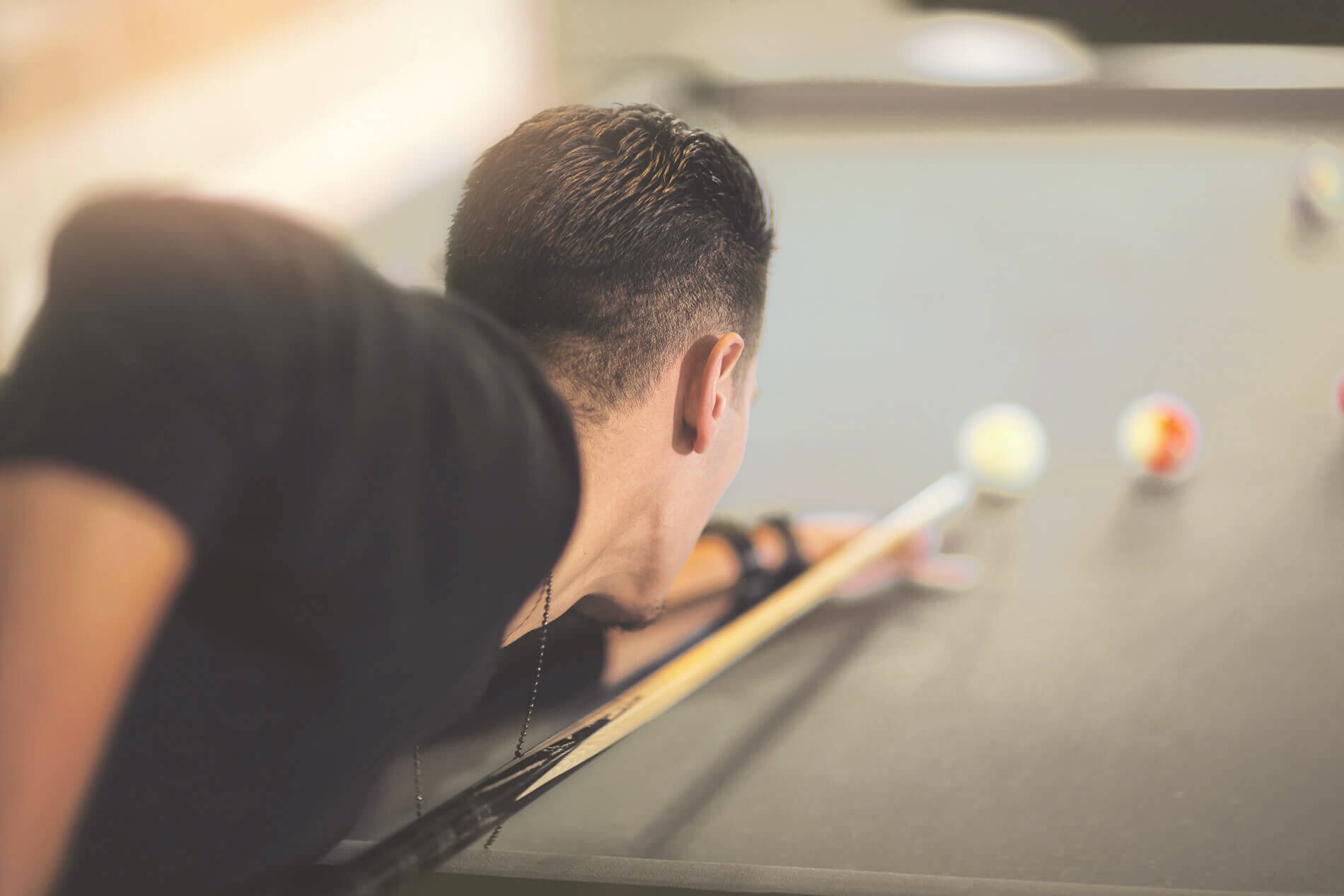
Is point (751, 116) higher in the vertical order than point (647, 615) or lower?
higher

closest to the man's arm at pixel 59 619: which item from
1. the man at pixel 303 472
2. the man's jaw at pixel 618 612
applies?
the man at pixel 303 472

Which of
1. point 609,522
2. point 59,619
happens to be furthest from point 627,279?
point 59,619

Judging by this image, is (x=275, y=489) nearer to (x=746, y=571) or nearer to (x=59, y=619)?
(x=59, y=619)

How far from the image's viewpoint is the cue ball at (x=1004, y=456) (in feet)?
4.94

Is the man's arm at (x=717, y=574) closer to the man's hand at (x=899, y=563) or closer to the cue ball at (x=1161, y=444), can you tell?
the man's hand at (x=899, y=563)

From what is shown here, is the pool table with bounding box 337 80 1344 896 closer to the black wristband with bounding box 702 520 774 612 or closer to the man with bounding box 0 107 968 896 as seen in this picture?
the black wristband with bounding box 702 520 774 612

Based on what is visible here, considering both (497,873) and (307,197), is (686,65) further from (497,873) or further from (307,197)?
(497,873)

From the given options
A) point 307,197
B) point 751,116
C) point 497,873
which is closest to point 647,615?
point 497,873

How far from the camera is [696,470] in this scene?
98 centimetres

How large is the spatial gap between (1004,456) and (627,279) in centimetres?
83

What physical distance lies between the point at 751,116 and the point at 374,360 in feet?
Answer: 7.62

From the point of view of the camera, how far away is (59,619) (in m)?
0.45

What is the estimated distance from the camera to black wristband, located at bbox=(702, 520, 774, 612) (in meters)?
1.49

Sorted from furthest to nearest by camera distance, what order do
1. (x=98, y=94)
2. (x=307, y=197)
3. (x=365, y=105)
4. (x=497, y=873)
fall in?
(x=365, y=105), (x=307, y=197), (x=98, y=94), (x=497, y=873)
